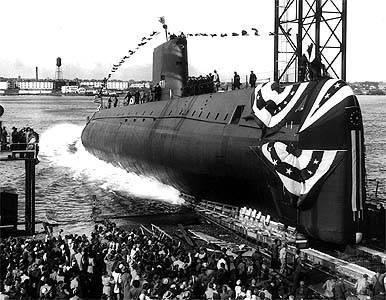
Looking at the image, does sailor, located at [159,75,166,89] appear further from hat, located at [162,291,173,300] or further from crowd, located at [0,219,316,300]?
hat, located at [162,291,173,300]

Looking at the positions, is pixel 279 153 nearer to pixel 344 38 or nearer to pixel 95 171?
pixel 344 38

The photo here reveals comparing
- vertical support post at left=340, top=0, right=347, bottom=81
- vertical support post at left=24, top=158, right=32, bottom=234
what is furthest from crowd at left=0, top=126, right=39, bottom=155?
vertical support post at left=340, top=0, right=347, bottom=81

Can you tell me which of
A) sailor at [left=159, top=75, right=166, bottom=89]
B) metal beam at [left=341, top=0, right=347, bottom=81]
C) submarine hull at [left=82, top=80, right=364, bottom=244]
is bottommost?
submarine hull at [left=82, top=80, right=364, bottom=244]

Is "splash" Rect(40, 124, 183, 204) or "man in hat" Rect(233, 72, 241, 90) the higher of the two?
"man in hat" Rect(233, 72, 241, 90)

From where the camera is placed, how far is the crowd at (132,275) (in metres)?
12.5

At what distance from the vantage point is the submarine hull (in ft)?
64.5

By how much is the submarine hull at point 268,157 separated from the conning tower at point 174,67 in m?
4.86

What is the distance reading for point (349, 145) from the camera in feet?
64.7

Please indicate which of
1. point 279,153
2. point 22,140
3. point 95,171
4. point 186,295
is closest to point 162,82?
point 95,171

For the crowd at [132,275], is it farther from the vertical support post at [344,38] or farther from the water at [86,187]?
the vertical support post at [344,38]

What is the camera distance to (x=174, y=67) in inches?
1527

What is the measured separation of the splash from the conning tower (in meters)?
6.56

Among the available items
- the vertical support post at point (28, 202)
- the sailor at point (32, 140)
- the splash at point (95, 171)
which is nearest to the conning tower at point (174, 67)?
the splash at point (95, 171)

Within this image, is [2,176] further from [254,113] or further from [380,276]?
[380,276]
